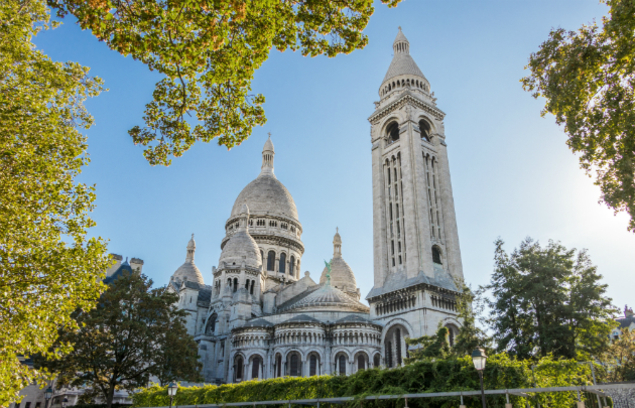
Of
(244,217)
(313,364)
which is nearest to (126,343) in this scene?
(313,364)

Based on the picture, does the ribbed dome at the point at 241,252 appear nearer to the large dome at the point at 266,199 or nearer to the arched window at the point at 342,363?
the large dome at the point at 266,199

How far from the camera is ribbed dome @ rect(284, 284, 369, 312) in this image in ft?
162

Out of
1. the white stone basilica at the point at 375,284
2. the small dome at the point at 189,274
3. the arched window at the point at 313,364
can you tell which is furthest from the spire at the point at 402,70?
the small dome at the point at 189,274

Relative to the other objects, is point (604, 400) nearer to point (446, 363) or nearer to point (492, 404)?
point (492, 404)

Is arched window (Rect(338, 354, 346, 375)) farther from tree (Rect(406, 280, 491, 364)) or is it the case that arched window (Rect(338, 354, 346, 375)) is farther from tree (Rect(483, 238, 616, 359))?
tree (Rect(483, 238, 616, 359))

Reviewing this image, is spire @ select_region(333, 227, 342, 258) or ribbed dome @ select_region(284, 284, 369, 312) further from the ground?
spire @ select_region(333, 227, 342, 258)

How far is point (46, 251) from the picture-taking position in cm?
1241

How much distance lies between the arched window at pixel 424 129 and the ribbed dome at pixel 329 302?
2236 cm

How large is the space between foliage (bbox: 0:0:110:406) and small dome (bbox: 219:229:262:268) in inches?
1722

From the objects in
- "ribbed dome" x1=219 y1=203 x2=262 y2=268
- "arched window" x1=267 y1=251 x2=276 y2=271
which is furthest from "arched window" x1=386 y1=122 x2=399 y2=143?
"arched window" x1=267 y1=251 x2=276 y2=271

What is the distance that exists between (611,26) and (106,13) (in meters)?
13.6

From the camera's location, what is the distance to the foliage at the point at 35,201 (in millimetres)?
Answer: 11609

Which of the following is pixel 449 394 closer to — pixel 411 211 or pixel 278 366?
pixel 278 366

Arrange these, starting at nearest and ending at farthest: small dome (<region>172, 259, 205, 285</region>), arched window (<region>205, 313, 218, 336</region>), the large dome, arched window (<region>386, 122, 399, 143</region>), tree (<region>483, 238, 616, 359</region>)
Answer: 1. tree (<region>483, 238, 616, 359</region>)
2. arched window (<region>205, 313, 218, 336</region>)
3. arched window (<region>386, 122, 399, 143</region>)
4. small dome (<region>172, 259, 205, 285</region>)
5. the large dome
